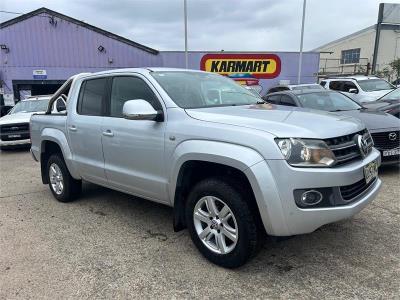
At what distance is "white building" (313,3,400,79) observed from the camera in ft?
146

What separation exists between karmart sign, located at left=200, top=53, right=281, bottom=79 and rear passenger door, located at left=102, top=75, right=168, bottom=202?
1985 centimetres

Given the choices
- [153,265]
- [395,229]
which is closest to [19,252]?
[153,265]

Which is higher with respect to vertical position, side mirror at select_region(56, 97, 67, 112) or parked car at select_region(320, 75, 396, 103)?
side mirror at select_region(56, 97, 67, 112)

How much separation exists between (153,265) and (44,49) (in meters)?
22.1

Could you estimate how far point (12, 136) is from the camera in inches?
442

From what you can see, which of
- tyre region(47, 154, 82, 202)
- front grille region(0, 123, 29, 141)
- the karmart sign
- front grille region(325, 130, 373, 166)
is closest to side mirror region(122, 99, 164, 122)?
front grille region(325, 130, 373, 166)

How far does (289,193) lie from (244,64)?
72.9ft

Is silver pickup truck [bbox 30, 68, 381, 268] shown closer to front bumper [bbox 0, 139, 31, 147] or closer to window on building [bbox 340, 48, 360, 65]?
front bumper [bbox 0, 139, 31, 147]

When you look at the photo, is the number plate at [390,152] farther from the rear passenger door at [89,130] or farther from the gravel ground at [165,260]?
the rear passenger door at [89,130]

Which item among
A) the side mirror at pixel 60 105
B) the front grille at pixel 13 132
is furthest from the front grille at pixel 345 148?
the front grille at pixel 13 132

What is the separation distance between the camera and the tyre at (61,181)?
550 cm

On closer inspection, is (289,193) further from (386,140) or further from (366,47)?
(366,47)

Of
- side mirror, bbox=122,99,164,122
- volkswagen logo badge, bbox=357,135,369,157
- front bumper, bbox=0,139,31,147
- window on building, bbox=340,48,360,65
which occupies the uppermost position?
window on building, bbox=340,48,360,65

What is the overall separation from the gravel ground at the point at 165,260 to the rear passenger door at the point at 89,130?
625 millimetres
